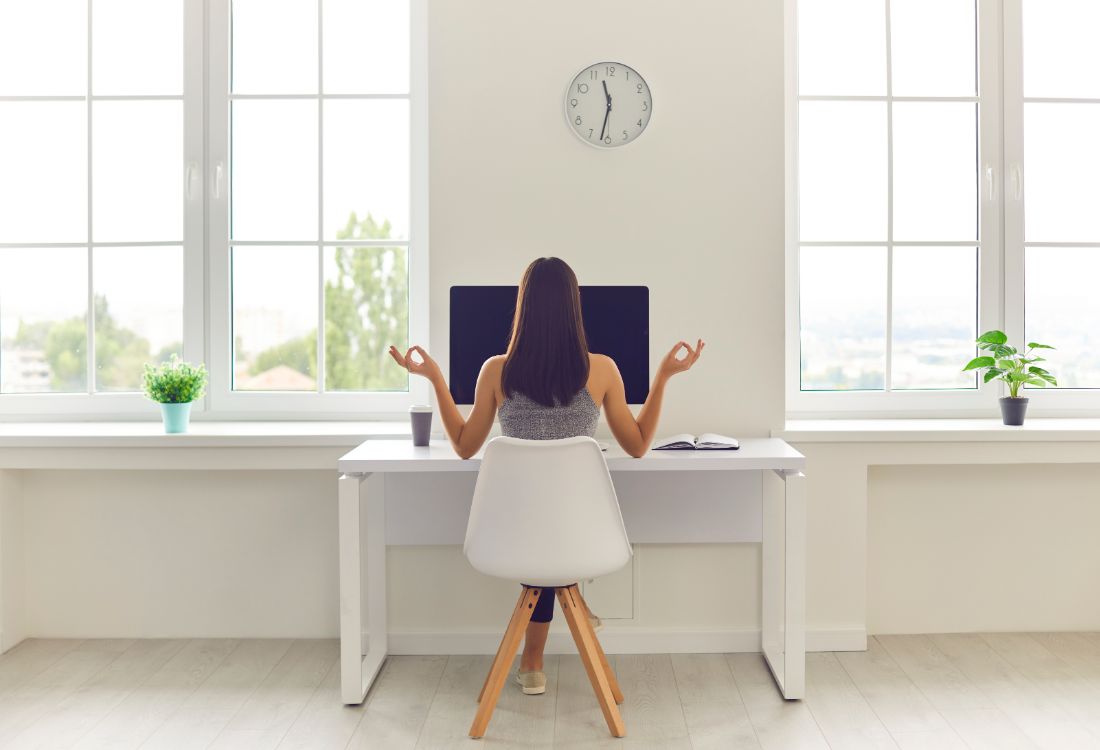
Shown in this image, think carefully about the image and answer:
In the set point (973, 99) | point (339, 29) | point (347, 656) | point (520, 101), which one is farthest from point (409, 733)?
point (973, 99)

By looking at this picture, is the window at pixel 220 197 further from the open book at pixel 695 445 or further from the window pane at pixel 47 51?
the open book at pixel 695 445

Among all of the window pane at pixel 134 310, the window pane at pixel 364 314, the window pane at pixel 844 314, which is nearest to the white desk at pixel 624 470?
the window pane at pixel 364 314

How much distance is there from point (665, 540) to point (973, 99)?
6.38 feet

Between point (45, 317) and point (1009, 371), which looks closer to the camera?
point (1009, 371)

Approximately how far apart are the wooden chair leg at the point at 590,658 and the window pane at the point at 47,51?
2536mm

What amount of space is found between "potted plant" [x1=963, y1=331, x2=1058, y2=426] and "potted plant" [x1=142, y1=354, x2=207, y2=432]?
2601mm

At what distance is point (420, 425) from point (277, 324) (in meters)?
0.86

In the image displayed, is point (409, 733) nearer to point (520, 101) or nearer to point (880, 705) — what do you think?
point (880, 705)

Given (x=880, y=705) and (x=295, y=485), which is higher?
(x=295, y=485)

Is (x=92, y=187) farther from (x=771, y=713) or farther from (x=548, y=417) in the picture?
(x=771, y=713)

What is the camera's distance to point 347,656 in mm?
2549

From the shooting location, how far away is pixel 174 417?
3.05 metres

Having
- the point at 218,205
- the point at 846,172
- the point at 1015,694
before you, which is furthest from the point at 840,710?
the point at 218,205

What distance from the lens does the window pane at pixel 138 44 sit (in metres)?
3.33
